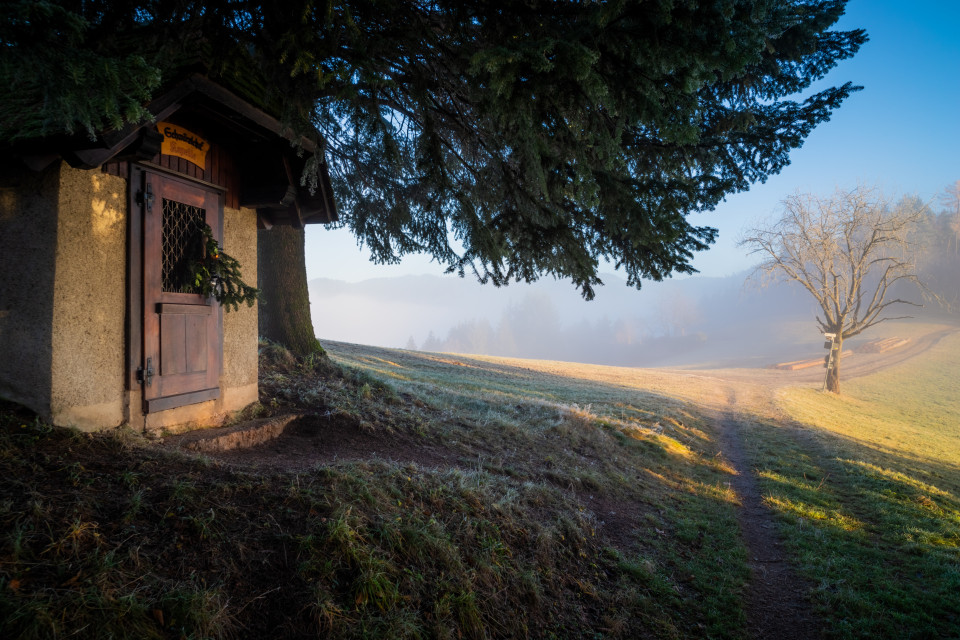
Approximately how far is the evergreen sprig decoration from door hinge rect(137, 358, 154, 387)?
110 cm

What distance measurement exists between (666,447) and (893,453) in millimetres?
7362

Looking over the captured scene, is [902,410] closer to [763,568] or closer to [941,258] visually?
[763,568]

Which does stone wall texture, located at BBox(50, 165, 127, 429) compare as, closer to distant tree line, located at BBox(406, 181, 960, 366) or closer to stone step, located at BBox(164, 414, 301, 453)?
stone step, located at BBox(164, 414, 301, 453)

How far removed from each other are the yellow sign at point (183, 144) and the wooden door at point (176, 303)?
302 millimetres

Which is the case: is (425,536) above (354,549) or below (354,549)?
below

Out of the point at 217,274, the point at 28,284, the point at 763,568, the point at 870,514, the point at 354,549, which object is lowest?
the point at 870,514

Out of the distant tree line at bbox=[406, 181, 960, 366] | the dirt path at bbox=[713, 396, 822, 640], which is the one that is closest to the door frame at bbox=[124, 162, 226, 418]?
the dirt path at bbox=[713, 396, 822, 640]

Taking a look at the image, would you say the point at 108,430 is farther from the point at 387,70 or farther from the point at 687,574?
the point at 687,574

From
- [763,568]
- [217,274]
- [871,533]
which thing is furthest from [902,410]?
[217,274]

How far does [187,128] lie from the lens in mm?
5887

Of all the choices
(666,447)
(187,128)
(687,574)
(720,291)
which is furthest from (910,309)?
(187,128)

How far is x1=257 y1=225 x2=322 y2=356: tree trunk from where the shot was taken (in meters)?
9.67

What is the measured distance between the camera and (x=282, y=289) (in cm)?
974

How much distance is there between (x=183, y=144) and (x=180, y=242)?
1178 millimetres
